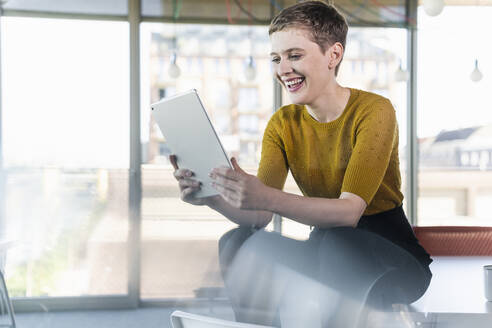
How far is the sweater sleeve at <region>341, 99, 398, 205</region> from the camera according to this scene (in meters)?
0.94

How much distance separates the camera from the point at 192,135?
0.95m

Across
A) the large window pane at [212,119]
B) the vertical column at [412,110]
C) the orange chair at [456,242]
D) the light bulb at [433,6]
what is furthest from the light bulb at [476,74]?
the orange chair at [456,242]

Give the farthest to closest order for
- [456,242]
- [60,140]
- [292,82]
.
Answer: [60,140] < [456,242] < [292,82]

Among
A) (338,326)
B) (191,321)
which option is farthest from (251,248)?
(191,321)

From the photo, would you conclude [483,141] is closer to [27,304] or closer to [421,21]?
[421,21]

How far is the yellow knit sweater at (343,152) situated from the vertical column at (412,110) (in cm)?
210

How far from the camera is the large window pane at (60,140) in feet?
9.39

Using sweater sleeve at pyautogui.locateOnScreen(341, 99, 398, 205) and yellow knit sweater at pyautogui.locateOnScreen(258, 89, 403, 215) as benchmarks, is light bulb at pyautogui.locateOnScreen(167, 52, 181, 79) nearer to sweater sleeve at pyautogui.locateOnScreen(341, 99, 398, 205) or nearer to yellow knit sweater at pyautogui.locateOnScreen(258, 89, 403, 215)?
yellow knit sweater at pyautogui.locateOnScreen(258, 89, 403, 215)

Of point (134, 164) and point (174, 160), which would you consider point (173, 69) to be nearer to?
point (134, 164)

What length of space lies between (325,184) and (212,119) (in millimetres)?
1907

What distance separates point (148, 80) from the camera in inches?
115

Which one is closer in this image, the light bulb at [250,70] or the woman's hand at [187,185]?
the woman's hand at [187,185]

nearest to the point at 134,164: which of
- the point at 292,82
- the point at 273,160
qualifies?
the point at 273,160

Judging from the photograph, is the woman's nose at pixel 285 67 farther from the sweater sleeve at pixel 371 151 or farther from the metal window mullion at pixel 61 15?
the metal window mullion at pixel 61 15
